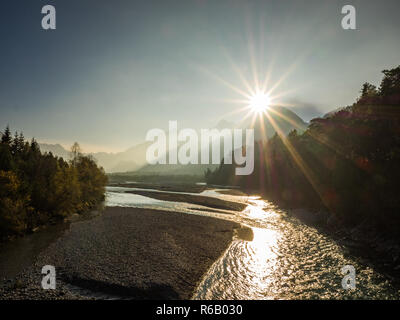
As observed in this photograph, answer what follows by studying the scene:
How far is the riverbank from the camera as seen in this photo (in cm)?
1631

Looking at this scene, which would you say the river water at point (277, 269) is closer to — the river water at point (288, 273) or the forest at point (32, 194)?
the river water at point (288, 273)

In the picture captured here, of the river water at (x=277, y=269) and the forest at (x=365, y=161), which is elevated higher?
the forest at (x=365, y=161)

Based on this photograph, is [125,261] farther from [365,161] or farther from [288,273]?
[365,161]

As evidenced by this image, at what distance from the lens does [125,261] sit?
69.7 feet

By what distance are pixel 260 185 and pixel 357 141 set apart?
95385 mm

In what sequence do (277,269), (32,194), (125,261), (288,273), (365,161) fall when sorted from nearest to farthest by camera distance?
1. (288,273)
2. (277,269)
3. (125,261)
4. (32,194)
5. (365,161)

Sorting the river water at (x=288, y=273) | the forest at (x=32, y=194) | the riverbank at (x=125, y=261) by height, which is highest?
the forest at (x=32, y=194)

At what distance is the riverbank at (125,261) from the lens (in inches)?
642

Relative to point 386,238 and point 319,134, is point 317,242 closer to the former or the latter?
point 386,238

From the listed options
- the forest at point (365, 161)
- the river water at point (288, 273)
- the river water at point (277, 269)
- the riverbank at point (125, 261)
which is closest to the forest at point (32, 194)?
the river water at point (277, 269)

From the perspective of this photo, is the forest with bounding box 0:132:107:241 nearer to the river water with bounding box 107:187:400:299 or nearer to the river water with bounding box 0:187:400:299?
the river water with bounding box 0:187:400:299

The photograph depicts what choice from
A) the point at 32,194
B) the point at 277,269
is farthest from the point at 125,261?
the point at 32,194
